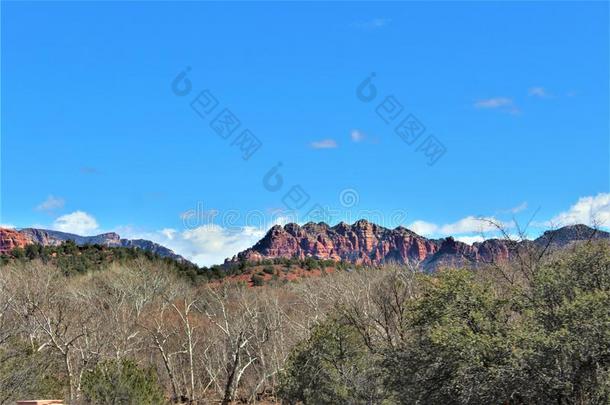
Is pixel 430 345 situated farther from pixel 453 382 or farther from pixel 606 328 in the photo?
pixel 606 328

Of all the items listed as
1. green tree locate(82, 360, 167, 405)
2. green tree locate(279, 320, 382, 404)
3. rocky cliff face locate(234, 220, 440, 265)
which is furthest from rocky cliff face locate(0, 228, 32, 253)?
green tree locate(279, 320, 382, 404)

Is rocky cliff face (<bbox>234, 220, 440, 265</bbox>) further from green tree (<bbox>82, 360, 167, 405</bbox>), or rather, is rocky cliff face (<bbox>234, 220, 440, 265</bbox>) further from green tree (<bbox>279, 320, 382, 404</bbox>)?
green tree (<bbox>82, 360, 167, 405</bbox>)

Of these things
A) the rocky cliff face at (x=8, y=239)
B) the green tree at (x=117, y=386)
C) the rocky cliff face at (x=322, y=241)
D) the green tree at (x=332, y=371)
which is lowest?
the green tree at (x=332, y=371)

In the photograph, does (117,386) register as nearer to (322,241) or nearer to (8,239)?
(8,239)

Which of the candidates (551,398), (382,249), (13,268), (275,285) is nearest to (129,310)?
(13,268)

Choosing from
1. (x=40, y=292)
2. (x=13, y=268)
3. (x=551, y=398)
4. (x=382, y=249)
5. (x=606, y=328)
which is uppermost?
(x=382, y=249)

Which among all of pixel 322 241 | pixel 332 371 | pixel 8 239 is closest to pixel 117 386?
pixel 332 371

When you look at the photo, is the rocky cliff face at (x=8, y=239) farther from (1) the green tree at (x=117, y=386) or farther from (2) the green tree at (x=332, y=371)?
(2) the green tree at (x=332, y=371)

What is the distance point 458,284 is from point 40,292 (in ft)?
131

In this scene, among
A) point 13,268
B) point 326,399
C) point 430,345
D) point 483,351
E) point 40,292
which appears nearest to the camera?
point 483,351

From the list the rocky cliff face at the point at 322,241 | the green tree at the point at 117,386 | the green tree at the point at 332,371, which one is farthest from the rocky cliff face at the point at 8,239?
the green tree at the point at 332,371

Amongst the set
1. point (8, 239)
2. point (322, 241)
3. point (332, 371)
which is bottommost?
point (332, 371)

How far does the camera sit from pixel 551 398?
18.2 metres

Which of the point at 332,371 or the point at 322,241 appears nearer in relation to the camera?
the point at 332,371
